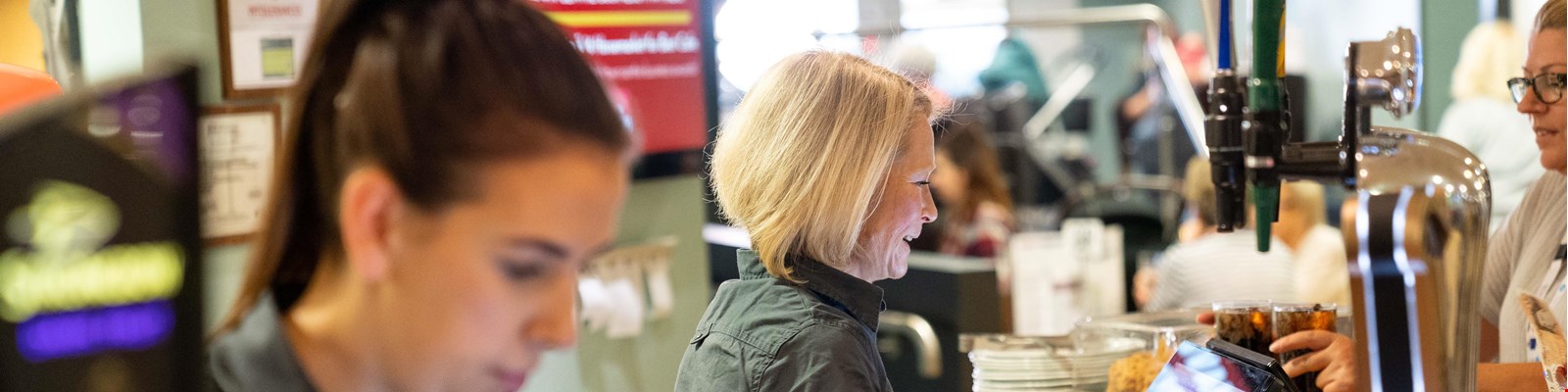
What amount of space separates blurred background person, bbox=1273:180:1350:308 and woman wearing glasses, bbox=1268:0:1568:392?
7.57ft

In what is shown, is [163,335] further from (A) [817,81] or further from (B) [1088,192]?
(B) [1088,192]

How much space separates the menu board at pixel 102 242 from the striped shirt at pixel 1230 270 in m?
3.78

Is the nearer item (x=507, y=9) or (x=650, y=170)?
(x=507, y=9)

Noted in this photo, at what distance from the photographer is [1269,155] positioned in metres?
1.17

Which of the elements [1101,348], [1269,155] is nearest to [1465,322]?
[1269,155]

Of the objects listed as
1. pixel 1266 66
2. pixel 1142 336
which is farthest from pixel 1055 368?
pixel 1266 66

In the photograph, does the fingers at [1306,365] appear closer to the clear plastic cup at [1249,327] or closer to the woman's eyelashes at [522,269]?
the clear plastic cup at [1249,327]

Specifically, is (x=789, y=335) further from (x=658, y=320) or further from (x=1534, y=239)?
(x=658, y=320)

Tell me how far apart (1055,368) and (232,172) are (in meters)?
1.09

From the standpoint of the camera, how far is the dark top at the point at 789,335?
4.38 feet

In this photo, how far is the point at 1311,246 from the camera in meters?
4.25

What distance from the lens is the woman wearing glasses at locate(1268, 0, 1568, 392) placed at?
125cm

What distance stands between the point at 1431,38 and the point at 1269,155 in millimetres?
5824

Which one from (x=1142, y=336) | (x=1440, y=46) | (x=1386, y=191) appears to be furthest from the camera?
(x=1440, y=46)
